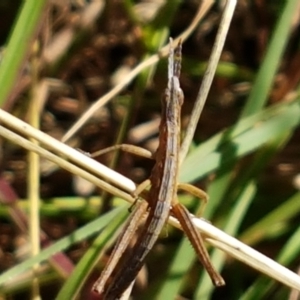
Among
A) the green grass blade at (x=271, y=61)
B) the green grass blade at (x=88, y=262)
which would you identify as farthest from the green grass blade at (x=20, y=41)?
the green grass blade at (x=271, y=61)

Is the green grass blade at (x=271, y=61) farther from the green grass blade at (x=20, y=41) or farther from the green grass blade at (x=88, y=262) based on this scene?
the green grass blade at (x=20, y=41)

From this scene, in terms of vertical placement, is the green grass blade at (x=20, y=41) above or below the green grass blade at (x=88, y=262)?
above

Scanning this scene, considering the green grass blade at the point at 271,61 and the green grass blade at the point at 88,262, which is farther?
the green grass blade at the point at 271,61

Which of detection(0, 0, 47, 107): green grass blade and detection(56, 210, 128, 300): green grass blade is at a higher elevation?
detection(0, 0, 47, 107): green grass blade

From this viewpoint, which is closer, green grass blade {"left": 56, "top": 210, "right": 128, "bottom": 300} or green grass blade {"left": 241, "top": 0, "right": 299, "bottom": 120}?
green grass blade {"left": 56, "top": 210, "right": 128, "bottom": 300}

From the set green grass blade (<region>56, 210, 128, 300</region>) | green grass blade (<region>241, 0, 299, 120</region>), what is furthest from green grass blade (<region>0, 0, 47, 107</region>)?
A: green grass blade (<region>241, 0, 299, 120</region>)

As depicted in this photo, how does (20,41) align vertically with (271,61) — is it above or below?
below

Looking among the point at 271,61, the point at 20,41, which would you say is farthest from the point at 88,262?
the point at 271,61

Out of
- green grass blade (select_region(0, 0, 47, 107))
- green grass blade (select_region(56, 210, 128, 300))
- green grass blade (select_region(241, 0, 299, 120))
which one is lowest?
green grass blade (select_region(56, 210, 128, 300))

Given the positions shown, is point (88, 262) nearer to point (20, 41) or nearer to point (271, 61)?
point (20, 41)

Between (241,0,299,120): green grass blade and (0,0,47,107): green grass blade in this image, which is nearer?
(0,0,47,107): green grass blade

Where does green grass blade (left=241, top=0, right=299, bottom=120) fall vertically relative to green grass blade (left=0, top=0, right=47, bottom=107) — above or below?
above

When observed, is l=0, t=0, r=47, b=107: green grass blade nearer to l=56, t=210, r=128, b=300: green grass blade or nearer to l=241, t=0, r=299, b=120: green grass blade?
l=56, t=210, r=128, b=300: green grass blade

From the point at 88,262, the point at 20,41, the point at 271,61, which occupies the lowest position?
the point at 88,262
